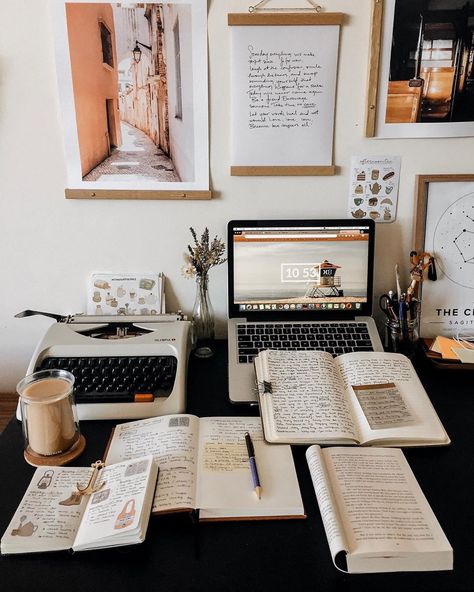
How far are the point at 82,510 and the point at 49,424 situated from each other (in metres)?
0.17

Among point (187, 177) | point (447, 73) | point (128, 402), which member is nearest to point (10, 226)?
point (187, 177)

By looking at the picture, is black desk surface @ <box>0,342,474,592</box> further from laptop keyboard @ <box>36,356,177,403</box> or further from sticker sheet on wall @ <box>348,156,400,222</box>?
sticker sheet on wall @ <box>348,156,400,222</box>

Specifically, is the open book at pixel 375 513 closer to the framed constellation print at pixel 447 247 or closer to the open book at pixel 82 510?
the open book at pixel 82 510

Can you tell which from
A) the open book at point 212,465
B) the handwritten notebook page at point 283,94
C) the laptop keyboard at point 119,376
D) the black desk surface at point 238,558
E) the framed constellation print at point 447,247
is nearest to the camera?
the black desk surface at point 238,558

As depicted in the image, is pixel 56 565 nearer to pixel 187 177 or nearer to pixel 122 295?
pixel 122 295

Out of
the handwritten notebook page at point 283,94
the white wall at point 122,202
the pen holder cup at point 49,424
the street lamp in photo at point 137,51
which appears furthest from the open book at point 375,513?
the street lamp in photo at point 137,51

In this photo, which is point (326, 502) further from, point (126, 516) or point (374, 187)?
point (374, 187)

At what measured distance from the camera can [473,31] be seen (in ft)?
3.73

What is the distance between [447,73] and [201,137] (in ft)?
1.79

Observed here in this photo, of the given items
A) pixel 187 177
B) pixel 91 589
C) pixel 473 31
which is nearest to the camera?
pixel 91 589

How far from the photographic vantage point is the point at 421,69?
3.82 feet

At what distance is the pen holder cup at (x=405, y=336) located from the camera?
1.22 metres

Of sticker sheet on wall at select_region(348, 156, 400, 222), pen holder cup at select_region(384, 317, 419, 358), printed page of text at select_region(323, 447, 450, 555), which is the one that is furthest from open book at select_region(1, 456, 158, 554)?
sticker sheet on wall at select_region(348, 156, 400, 222)

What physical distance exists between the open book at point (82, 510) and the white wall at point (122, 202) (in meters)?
0.56
